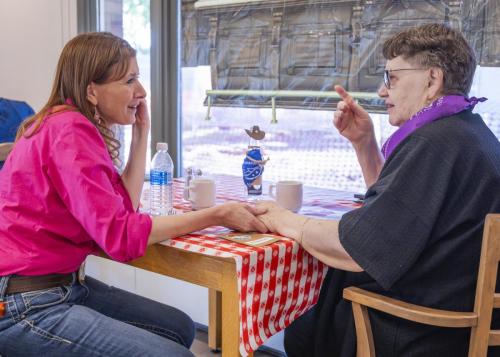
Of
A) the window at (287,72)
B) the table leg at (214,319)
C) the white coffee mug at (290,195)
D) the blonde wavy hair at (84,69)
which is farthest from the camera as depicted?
the table leg at (214,319)

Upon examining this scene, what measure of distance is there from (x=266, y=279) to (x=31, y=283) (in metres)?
0.55

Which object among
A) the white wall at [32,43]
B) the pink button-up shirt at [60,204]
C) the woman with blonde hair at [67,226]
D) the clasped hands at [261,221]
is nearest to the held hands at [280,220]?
the clasped hands at [261,221]

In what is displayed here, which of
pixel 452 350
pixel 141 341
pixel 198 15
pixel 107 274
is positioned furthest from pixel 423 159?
pixel 107 274

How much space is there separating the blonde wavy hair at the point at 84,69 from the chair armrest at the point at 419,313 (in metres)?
0.83

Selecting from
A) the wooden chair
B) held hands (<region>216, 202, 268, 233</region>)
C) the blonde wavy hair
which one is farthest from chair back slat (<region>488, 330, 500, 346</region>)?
the blonde wavy hair

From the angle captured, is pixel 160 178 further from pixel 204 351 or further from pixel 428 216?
pixel 204 351

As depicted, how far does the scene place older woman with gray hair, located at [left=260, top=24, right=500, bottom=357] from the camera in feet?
4.24

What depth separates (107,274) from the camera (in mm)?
3137

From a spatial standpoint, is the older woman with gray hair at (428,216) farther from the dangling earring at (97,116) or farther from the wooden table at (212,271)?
the dangling earring at (97,116)

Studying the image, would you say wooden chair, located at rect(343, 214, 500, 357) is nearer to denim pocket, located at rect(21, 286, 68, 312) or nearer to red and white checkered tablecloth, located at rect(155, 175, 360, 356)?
red and white checkered tablecloth, located at rect(155, 175, 360, 356)

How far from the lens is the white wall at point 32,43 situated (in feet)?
11.4

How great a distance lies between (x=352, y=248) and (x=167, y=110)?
1922 millimetres

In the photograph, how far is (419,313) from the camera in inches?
48.3

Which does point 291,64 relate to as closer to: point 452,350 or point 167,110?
point 167,110
